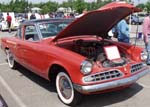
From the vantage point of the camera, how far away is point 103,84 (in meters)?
4.63

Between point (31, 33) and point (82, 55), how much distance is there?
5.30ft

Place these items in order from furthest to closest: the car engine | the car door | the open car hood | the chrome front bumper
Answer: the car door < the car engine < the open car hood < the chrome front bumper

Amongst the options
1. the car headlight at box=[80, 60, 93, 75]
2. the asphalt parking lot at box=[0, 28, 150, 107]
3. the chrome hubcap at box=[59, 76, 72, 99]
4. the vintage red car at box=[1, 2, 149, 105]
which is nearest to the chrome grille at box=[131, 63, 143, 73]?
the vintage red car at box=[1, 2, 149, 105]

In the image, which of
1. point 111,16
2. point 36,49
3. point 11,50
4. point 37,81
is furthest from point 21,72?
point 111,16

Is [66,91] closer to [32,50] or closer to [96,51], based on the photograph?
[96,51]

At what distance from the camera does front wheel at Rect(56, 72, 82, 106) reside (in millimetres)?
4953

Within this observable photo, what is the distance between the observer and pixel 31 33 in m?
6.55

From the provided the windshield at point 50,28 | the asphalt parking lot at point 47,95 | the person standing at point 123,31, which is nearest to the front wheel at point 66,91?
the asphalt parking lot at point 47,95

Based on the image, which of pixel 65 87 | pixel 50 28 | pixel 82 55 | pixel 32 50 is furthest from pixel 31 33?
pixel 65 87

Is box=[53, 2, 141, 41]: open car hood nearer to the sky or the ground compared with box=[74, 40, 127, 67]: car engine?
nearer to the sky

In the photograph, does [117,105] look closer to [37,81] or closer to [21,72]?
[37,81]

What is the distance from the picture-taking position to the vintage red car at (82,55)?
184 inches

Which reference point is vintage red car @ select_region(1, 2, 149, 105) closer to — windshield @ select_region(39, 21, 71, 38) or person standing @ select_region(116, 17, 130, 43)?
windshield @ select_region(39, 21, 71, 38)

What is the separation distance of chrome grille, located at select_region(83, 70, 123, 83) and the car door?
1276 millimetres
